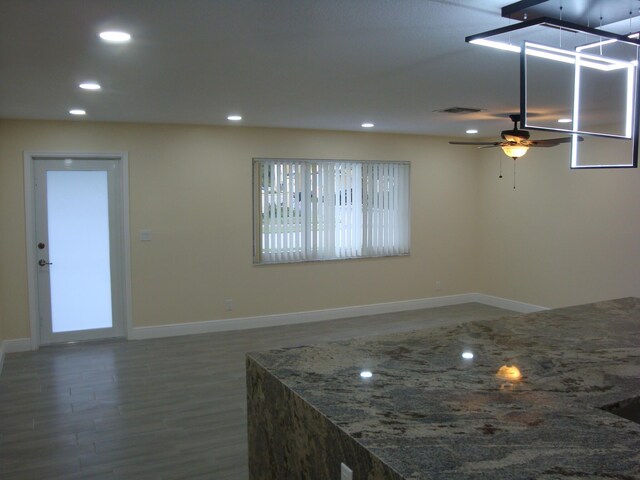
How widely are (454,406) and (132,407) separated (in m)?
3.39

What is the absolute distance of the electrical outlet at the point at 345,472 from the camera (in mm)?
1531

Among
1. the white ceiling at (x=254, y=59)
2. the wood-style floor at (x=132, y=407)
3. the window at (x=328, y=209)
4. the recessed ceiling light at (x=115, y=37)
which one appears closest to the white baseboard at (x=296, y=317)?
the wood-style floor at (x=132, y=407)

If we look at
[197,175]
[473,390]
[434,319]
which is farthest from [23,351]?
[473,390]

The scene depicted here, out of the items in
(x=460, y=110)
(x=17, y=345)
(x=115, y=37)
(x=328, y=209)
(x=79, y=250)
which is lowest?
(x=17, y=345)

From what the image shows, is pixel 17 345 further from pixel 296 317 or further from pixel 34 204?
pixel 296 317

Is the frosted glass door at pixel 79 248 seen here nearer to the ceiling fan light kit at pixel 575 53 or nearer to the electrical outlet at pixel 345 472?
the ceiling fan light kit at pixel 575 53

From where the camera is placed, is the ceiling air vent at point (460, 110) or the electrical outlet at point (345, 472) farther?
the ceiling air vent at point (460, 110)

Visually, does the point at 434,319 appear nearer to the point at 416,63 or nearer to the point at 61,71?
the point at 416,63

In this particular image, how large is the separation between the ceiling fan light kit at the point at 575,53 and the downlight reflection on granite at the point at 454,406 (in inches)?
37.5

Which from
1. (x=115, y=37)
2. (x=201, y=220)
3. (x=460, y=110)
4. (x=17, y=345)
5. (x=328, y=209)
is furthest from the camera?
(x=328, y=209)

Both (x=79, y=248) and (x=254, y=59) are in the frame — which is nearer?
(x=254, y=59)

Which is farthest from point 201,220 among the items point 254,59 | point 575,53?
point 575,53

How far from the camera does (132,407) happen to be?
14.5ft

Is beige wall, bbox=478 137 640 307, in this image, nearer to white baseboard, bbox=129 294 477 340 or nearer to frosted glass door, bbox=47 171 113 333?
white baseboard, bbox=129 294 477 340
